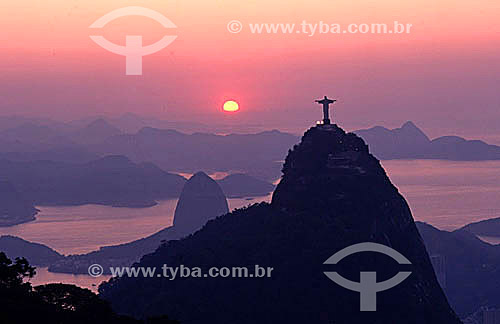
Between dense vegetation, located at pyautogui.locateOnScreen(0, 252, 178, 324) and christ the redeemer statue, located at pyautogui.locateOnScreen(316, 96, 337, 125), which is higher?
christ the redeemer statue, located at pyautogui.locateOnScreen(316, 96, 337, 125)

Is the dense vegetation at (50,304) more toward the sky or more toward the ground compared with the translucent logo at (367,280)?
more toward the ground

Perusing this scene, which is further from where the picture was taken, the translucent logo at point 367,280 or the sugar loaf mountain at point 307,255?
the translucent logo at point 367,280

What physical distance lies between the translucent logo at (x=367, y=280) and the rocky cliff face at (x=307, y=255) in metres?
0.64

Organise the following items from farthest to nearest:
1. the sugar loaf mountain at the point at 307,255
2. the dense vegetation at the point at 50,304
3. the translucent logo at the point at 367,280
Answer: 1. the translucent logo at the point at 367,280
2. the sugar loaf mountain at the point at 307,255
3. the dense vegetation at the point at 50,304

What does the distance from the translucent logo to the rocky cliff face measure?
2.10 ft

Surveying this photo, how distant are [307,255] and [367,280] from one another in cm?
712

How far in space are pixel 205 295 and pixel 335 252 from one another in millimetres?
17807

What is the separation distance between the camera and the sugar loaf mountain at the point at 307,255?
4060 inches

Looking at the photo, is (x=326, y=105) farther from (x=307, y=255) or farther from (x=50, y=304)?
(x=50, y=304)

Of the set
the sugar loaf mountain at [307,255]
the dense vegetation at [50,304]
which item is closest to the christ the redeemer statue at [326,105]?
the sugar loaf mountain at [307,255]

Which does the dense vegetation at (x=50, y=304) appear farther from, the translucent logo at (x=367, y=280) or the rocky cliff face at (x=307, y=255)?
the translucent logo at (x=367, y=280)

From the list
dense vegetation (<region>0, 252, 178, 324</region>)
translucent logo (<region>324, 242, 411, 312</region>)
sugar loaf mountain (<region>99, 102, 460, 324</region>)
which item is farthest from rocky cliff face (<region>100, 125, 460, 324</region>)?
dense vegetation (<region>0, 252, 178, 324</region>)

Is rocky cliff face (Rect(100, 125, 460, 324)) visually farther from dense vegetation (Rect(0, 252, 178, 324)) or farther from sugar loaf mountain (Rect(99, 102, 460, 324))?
dense vegetation (Rect(0, 252, 178, 324))

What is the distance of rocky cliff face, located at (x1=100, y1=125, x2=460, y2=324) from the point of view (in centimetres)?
10319
